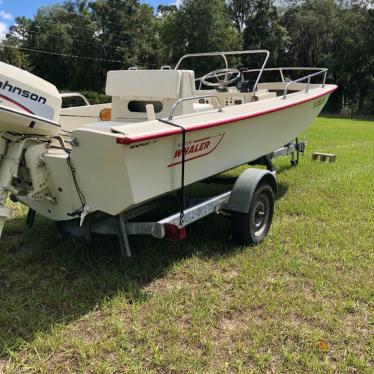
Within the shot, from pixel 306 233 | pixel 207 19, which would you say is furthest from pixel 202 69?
A: pixel 306 233

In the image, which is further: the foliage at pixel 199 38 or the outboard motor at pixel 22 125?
the foliage at pixel 199 38

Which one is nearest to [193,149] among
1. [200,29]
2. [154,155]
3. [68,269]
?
[154,155]

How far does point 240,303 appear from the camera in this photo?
304 cm

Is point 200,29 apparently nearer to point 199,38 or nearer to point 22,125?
point 199,38

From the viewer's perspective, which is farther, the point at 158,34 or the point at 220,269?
the point at 158,34

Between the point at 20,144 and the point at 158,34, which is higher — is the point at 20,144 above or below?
below

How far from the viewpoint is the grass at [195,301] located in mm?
2500

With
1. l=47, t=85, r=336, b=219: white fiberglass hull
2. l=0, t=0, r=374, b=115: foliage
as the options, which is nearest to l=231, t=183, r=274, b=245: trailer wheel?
l=47, t=85, r=336, b=219: white fiberglass hull

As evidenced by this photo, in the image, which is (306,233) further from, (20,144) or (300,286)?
(20,144)

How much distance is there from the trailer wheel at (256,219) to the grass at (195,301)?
11 cm

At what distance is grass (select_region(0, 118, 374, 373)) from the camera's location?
2500 millimetres

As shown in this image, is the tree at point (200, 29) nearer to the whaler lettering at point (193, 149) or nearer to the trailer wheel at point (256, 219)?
the trailer wheel at point (256, 219)

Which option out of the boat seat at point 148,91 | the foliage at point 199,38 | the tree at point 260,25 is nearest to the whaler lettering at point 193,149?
the boat seat at point 148,91

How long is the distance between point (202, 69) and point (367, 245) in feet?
94.4
